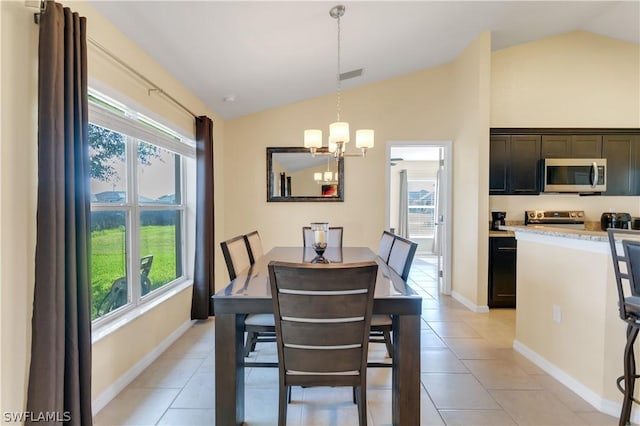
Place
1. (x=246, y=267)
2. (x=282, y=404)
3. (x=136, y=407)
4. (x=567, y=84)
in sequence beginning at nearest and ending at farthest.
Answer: (x=282, y=404)
(x=136, y=407)
(x=246, y=267)
(x=567, y=84)

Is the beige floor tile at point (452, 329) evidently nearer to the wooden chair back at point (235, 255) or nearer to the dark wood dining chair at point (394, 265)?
the dark wood dining chair at point (394, 265)

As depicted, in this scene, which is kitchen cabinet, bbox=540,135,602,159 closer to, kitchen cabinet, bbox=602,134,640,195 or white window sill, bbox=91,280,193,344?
kitchen cabinet, bbox=602,134,640,195

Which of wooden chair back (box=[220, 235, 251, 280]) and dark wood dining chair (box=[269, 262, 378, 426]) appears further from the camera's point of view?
wooden chair back (box=[220, 235, 251, 280])

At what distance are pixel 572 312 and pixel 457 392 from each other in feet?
3.28

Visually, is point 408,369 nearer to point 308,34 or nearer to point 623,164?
point 308,34

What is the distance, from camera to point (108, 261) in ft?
7.84

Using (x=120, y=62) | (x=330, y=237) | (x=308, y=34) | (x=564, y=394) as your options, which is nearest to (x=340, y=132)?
(x=308, y=34)

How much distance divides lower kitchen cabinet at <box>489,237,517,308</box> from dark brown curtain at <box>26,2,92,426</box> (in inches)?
163

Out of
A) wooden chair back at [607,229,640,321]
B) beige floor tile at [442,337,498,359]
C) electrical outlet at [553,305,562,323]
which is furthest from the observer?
beige floor tile at [442,337,498,359]

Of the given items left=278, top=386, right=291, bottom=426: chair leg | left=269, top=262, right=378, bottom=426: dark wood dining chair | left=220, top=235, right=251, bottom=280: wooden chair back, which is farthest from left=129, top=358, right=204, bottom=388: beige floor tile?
left=269, top=262, right=378, bottom=426: dark wood dining chair

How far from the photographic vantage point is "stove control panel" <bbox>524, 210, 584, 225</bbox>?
444 cm

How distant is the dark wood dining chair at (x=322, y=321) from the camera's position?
4.97 ft

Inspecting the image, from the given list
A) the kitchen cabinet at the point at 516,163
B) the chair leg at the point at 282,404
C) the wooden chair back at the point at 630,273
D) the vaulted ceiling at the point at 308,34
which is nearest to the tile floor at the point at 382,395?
the chair leg at the point at 282,404

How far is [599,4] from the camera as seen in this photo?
372 centimetres
